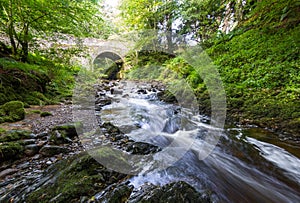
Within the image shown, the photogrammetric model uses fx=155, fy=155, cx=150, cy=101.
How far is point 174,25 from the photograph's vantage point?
52.6 feet

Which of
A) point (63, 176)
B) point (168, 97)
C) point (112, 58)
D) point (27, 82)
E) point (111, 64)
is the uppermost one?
point (112, 58)

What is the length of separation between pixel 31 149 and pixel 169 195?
233 centimetres

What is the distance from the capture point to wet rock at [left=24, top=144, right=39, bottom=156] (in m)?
2.46

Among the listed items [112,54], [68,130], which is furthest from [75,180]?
[112,54]

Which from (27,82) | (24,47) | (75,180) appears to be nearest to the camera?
(75,180)

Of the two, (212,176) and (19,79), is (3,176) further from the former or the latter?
(19,79)

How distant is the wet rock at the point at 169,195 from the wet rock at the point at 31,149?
187cm

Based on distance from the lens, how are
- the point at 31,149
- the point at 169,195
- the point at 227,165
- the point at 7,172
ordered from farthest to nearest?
1. the point at 227,165
2. the point at 31,149
3. the point at 7,172
4. the point at 169,195

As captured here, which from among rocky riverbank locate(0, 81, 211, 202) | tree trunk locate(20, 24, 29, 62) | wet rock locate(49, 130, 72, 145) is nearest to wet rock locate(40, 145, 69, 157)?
rocky riverbank locate(0, 81, 211, 202)

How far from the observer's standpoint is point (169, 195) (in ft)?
5.28

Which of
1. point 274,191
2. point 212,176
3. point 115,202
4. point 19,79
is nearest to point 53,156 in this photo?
point 115,202

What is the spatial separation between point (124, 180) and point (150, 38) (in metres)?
16.8

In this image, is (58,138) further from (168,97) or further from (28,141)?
(168,97)

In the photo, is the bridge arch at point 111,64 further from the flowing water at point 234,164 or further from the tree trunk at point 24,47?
the flowing water at point 234,164
